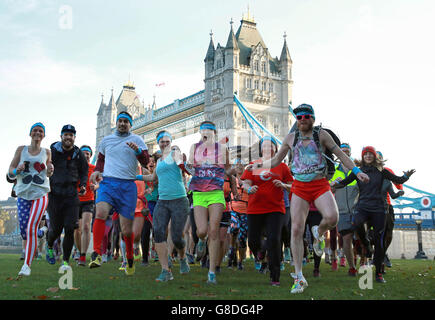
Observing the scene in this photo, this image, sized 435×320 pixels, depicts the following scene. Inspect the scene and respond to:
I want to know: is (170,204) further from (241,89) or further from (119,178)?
(241,89)

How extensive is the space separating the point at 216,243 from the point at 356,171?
1.87m

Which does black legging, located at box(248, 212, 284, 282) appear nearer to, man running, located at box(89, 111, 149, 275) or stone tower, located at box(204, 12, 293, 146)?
Answer: man running, located at box(89, 111, 149, 275)

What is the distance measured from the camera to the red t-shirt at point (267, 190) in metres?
5.77

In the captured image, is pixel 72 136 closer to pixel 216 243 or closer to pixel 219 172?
pixel 219 172

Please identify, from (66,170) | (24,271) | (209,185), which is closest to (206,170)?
(209,185)

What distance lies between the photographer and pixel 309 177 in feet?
16.5

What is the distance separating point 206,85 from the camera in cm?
6000

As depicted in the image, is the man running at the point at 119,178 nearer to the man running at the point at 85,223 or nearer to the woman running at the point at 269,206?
the woman running at the point at 269,206

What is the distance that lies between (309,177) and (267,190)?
0.90 metres

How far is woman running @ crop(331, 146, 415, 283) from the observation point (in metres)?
6.40

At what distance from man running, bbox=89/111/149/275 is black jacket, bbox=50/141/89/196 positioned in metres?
0.64

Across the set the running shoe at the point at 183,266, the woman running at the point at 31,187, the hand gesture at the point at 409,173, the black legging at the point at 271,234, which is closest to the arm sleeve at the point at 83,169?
the woman running at the point at 31,187
